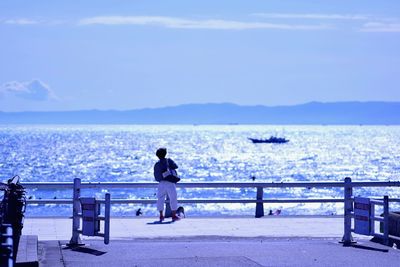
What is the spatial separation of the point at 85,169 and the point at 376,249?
109622 mm

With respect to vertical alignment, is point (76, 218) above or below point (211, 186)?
below

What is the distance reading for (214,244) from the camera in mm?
18391

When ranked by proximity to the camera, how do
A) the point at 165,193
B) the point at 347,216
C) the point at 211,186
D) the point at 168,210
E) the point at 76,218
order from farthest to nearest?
the point at 168,210, the point at 211,186, the point at 165,193, the point at 347,216, the point at 76,218

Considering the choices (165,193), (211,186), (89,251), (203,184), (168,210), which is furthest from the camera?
(168,210)

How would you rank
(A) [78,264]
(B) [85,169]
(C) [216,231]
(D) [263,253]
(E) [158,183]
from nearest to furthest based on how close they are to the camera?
(A) [78,264] < (D) [263,253] < (C) [216,231] < (E) [158,183] < (B) [85,169]

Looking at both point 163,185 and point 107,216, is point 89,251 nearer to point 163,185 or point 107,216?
point 107,216

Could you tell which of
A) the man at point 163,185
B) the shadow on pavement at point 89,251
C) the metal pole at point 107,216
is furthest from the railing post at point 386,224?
the man at point 163,185

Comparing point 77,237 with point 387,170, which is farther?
point 387,170

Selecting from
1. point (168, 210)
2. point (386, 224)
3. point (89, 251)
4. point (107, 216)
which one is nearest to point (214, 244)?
point (107, 216)

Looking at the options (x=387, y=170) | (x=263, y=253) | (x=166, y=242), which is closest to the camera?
(x=263, y=253)

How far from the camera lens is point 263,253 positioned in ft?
56.1

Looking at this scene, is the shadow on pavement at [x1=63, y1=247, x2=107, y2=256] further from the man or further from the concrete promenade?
the man

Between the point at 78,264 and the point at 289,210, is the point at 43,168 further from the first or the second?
the point at 78,264

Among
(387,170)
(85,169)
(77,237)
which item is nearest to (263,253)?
(77,237)
